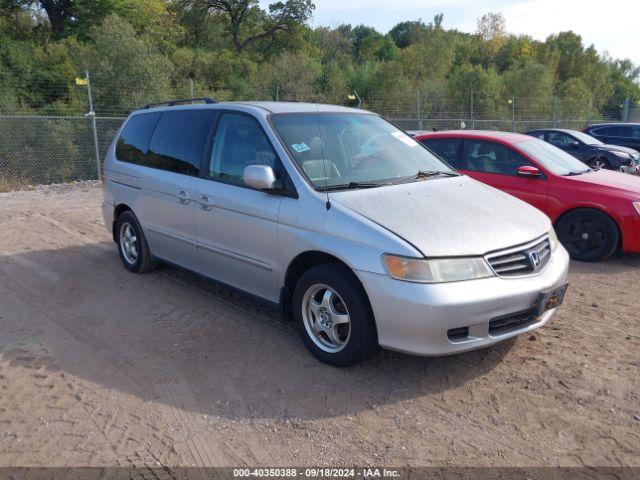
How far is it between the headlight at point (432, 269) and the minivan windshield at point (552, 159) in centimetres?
442

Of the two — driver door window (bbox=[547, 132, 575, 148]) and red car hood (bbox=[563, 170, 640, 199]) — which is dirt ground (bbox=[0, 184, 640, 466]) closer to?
red car hood (bbox=[563, 170, 640, 199])

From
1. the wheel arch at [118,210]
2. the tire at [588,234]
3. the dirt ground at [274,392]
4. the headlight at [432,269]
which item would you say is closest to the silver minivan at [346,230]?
the headlight at [432,269]

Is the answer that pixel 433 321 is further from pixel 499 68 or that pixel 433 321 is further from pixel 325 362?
pixel 499 68

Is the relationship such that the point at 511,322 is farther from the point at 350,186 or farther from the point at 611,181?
the point at 611,181

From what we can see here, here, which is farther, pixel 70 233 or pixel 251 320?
pixel 70 233

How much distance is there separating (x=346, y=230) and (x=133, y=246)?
3418mm

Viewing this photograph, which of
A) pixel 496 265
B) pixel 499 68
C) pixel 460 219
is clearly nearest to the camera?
pixel 496 265

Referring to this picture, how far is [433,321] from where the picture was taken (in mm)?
3383

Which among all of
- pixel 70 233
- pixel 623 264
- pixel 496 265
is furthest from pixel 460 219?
pixel 70 233

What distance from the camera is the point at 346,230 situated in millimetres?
3711

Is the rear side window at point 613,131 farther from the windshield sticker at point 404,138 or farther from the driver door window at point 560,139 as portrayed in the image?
the windshield sticker at point 404,138

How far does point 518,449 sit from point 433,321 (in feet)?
2.74

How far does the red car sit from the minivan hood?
2.84m

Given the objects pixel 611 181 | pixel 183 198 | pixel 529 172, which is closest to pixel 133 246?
pixel 183 198
